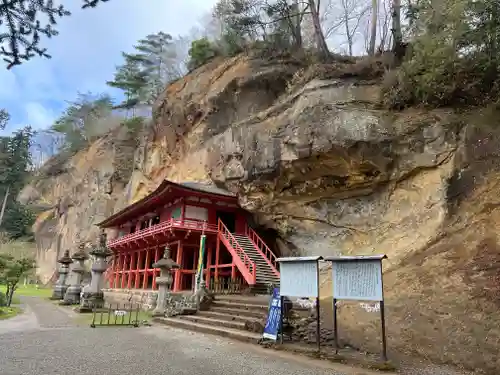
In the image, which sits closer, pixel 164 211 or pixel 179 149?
pixel 164 211

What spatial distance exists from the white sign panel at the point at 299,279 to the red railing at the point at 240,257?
7643 millimetres

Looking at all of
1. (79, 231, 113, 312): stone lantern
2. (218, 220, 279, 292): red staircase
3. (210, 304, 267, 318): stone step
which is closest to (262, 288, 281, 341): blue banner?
(210, 304, 267, 318): stone step

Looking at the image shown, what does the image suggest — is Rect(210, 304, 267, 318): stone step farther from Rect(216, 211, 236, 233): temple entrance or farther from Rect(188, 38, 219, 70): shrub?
Rect(188, 38, 219, 70): shrub

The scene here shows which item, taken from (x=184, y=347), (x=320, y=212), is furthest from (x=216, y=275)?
(x=184, y=347)

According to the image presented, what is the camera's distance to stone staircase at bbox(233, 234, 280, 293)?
16.3 meters

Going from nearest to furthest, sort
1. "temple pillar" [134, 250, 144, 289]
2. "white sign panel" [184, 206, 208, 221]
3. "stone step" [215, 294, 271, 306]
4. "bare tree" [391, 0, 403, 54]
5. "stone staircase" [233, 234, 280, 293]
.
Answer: "stone step" [215, 294, 271, 306] < "stone staircase" [233, 234, 280, 293] < "bare tree" [391, 0, 403, 54] < "white sign panel" [184, 206, 208, 221] < "temple pillar" [134, 250, 144, 289]

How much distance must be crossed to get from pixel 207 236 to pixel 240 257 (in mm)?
3026

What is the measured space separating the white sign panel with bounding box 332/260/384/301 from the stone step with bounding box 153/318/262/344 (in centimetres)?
292

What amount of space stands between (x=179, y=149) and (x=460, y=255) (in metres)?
21.9

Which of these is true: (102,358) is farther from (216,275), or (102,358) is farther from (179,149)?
(179,149)

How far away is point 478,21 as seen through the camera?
11383 millimetres

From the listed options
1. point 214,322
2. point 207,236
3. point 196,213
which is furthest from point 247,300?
point 196,213

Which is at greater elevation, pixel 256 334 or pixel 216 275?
pixel 216 275

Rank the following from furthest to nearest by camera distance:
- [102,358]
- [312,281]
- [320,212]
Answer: [320,212] < [312,281] < [102,358]
